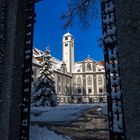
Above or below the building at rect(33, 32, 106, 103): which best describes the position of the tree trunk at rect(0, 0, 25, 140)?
below

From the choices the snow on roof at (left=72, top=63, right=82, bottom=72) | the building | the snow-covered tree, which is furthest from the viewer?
the snow on roof at (left=72, top=63, right=82, bottom=72)

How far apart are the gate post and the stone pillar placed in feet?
0.51

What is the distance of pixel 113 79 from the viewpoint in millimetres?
3656

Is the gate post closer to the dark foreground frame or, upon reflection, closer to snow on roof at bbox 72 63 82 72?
the dark foreground frame

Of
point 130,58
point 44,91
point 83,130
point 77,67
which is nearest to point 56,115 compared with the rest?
point 83,130

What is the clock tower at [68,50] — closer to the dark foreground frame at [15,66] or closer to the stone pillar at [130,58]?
the dark foreground frame at [15,66]

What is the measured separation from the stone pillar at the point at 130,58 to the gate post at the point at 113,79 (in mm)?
155

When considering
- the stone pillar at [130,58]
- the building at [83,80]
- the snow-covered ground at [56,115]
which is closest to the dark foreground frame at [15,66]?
the stone pillar at [130,58]

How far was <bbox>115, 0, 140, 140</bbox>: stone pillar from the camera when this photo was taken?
3.25m

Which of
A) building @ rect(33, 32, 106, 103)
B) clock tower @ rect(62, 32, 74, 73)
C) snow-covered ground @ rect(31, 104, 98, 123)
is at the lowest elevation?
snow-covered ground @ rect(31, 104, 98, 123)

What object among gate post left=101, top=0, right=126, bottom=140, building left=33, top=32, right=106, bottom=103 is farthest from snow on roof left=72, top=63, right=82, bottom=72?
gate post left=101, top=0, right=126, bottom=140

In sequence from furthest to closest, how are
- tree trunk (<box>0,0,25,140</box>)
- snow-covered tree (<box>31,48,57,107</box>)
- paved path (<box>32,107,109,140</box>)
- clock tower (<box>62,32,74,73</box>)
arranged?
clock tower (<box>62,32,74,73</box>) < snow-covered tree (<box>31,48,57,107</box>) < paved path (<box>32,107,109,140</box>) < tree trunk (<box>0,0,25,140</box>)

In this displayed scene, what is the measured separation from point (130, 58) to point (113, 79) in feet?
1.48

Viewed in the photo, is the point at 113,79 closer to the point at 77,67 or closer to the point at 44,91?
the point at 44,91
